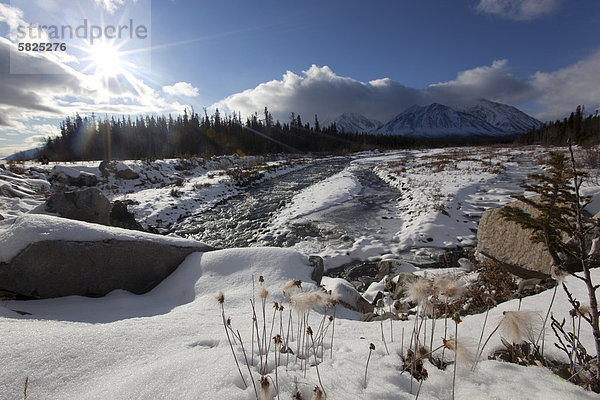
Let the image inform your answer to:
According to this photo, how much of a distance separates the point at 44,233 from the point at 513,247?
8256 millimetres

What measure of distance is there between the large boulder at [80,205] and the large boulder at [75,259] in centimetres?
409

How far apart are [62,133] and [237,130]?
51545mm

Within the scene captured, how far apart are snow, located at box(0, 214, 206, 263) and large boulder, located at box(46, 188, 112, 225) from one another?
152 inches

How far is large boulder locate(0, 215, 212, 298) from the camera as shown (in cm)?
340

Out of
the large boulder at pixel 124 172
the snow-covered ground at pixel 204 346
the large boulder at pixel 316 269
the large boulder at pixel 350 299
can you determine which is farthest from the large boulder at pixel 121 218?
the large boulder at pixel 124 172

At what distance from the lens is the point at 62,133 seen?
75875 mm

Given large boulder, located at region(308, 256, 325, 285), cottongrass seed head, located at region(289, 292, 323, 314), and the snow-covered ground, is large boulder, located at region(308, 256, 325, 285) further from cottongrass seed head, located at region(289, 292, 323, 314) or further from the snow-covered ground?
cottongrass seed head, located at region(289, 292, 323, 314)

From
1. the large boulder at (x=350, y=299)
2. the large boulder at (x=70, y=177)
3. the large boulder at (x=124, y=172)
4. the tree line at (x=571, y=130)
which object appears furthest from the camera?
the tree line at (x=571, y=130)

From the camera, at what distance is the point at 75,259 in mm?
3770

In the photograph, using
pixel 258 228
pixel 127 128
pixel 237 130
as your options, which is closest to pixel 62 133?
pixel 127 128

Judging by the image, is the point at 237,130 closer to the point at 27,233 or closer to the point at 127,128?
the point at 127,128

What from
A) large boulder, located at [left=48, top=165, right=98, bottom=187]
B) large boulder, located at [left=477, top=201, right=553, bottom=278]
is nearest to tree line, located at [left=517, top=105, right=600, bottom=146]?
large boulder, located at [left=477, top=201, right=553, bottom=278]

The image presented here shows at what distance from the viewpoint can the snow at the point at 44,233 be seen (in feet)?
11.3

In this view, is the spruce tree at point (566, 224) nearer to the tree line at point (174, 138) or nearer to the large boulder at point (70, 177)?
the large boulder at point (70, 177)
